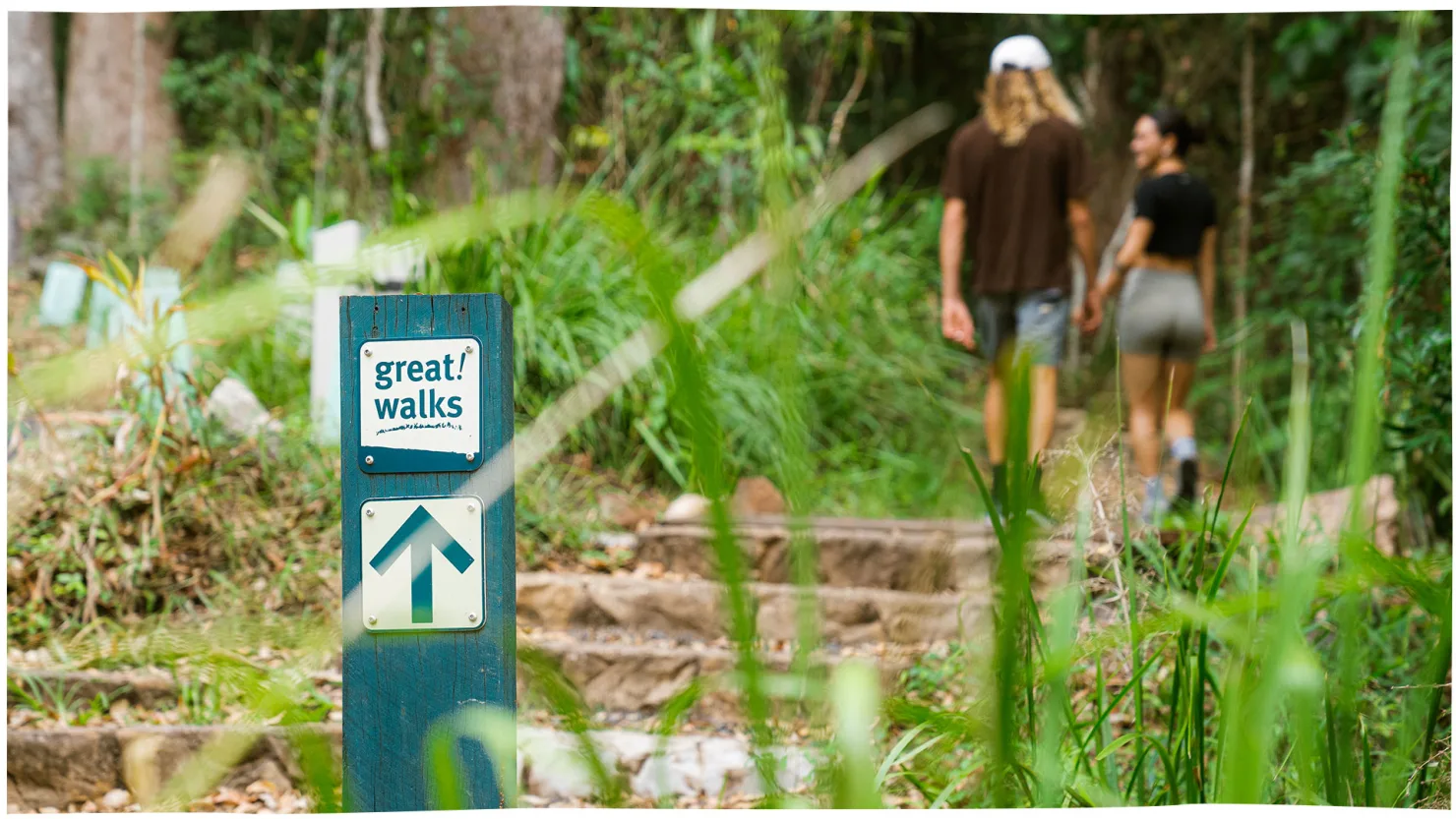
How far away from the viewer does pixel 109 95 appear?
732 centimetres

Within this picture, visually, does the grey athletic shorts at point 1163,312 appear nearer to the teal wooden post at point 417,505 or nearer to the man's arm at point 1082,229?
the man's arm at point 1082,229

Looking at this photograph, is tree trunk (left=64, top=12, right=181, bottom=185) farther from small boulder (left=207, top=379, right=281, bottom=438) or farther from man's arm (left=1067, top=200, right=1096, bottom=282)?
man's arm (left=1067, top=200, right=1096, bottom=282)

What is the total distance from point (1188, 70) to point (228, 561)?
20.2ft

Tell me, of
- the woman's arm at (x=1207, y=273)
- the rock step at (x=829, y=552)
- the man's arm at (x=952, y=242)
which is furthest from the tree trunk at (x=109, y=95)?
the woman's arm at (x=1207, y=273)

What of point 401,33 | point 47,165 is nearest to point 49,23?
point 47,165

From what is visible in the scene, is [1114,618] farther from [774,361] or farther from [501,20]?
[501,20]

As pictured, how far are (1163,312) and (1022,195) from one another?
0.58 meters

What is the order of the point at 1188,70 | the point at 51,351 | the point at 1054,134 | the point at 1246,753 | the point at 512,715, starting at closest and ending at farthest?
the point at 1246,753 → the point at 512,715 → the point at 1054,134 → the point at 51,351 → the point at 1188,70

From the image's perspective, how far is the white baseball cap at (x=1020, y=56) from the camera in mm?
Result: 3377

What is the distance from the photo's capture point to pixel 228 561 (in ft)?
9.14

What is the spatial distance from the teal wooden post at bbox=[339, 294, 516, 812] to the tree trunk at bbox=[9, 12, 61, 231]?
6.65 meters

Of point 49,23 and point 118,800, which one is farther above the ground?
point 49,23

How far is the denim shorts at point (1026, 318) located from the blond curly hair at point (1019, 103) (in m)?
0.51

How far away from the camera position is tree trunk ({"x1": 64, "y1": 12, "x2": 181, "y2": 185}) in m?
7.19
